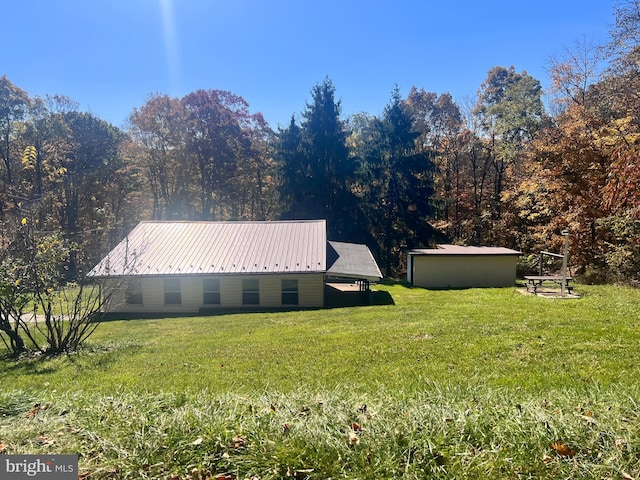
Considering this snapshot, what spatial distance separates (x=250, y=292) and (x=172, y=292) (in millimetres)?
3329

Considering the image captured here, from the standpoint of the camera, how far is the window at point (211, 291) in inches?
627

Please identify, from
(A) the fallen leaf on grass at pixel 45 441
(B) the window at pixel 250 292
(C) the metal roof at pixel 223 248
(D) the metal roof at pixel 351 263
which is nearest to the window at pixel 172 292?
(C) the metal roof at pixel 223 248

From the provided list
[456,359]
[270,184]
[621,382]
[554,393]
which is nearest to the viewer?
[554,393]

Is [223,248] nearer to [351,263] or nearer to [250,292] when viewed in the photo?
[250,292]

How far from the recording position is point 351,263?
1745 cm

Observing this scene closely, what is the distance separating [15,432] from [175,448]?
144cm

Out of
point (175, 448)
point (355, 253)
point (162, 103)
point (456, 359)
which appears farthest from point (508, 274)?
point (162, 103)

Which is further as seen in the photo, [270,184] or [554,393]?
[270,184]

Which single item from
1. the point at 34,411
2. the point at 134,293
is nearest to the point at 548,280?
the point at 34,411

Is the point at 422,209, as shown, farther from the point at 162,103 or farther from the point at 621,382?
the point at 621,382

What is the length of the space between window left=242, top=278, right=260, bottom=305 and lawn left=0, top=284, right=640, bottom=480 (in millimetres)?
8125

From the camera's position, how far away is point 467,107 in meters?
29.4

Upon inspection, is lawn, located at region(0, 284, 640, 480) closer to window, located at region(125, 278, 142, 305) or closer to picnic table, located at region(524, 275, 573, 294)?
picnic table, located at region(524, 275, 573, 294)

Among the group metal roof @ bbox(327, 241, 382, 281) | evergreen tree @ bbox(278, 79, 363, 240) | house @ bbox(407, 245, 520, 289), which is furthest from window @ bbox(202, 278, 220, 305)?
evergreen tree @ bbox(278, 79, 363, 240)
